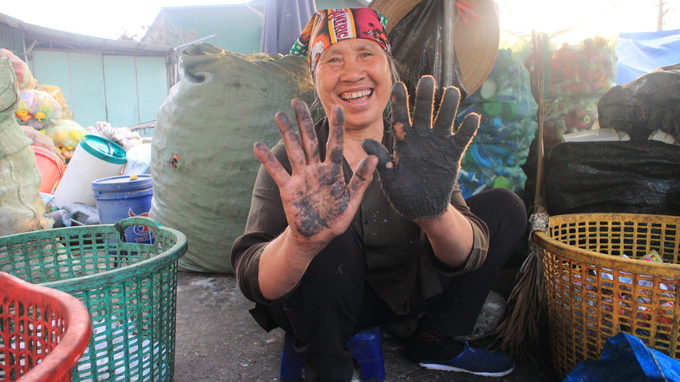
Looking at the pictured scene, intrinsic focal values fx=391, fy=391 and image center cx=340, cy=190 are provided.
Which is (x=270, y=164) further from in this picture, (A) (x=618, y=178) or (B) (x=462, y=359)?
(A) (x=618, y=178)

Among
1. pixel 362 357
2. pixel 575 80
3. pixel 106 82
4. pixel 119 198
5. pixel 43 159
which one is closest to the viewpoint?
pixel 362 357

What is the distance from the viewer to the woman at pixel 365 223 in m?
0.74

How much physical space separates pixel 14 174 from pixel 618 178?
286 centimetres

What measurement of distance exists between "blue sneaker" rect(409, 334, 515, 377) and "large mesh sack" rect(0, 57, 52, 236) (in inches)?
79.8

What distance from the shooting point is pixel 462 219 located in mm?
943

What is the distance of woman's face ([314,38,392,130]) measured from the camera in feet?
3.85

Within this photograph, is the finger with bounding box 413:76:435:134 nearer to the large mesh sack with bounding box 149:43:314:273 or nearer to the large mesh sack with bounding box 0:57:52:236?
the large mesh sack with bounding box 149:43:314:273

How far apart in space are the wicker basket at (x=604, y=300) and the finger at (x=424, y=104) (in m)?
0.64

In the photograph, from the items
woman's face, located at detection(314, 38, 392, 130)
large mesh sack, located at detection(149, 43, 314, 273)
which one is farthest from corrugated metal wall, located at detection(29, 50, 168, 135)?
woman's face, located at detection(314, 38, 392, 130)

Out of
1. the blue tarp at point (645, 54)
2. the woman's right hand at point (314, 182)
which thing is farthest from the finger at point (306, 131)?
the blue tarp at point (645, 54)

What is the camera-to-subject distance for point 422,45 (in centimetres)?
178

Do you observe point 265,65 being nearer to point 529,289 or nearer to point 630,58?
point 529,289

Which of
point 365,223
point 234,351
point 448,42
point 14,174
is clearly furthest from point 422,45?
point 14,174

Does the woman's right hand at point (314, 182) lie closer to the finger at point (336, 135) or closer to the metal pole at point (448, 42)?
the finger at point (336, 135)
